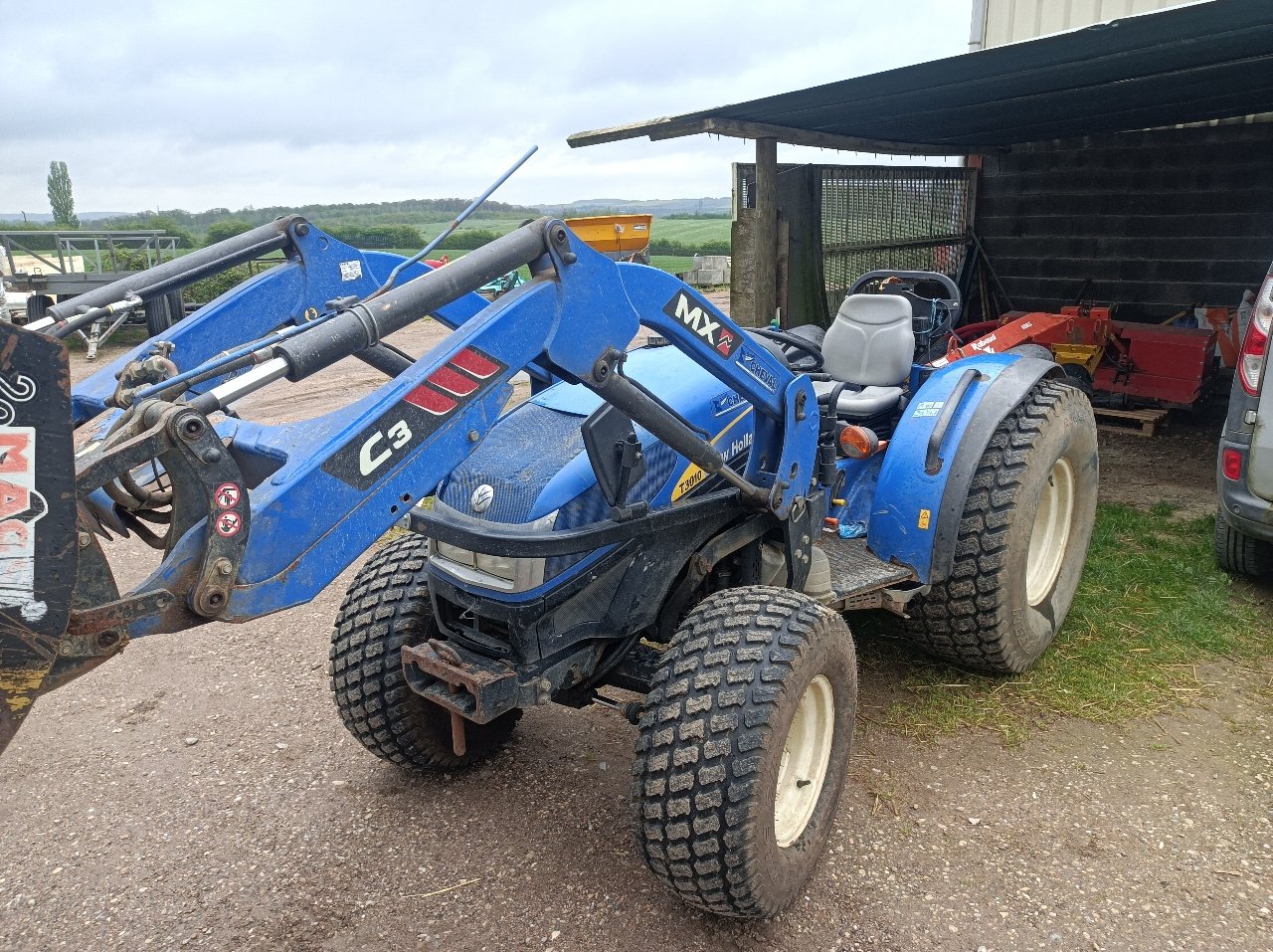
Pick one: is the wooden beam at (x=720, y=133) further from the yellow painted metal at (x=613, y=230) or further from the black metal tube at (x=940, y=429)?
the yellow painted metal at (x=613, y=230)

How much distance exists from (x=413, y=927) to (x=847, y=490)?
2.21m

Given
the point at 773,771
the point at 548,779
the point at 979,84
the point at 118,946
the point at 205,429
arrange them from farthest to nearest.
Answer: the point at 979,84 → the point at 548,779 → the point at 118,946 → the point at 773,771 → the point at 205,429

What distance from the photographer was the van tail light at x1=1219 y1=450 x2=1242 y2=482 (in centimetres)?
396

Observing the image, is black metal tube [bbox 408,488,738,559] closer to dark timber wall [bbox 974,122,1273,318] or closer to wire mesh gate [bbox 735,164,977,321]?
wire mesh gate [bbox 735,164,977,321]

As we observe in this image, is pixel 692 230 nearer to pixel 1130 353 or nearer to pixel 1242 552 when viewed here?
pixel 1130 353

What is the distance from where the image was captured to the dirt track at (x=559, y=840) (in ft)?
8.39

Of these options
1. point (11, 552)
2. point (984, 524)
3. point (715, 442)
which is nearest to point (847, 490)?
point (984, 524)

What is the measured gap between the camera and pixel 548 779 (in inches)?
128

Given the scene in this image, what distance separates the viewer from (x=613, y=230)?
43.3 ft

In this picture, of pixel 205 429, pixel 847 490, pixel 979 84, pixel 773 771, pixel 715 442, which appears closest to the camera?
pixel 205 429

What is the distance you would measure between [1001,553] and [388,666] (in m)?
2.17

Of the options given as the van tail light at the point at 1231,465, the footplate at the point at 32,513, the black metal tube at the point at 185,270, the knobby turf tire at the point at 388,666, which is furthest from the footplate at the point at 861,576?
the footplate at the point at 32,513

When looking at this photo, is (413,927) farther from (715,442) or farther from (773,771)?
(715,442)

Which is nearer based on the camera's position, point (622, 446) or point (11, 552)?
point (11, 552)
